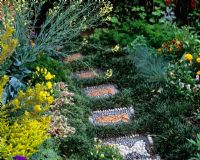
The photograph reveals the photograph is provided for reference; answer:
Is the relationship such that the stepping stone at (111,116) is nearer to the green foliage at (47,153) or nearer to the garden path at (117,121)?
the garden path at (117,121)

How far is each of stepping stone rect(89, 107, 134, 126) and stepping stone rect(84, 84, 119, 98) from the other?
1.21ft

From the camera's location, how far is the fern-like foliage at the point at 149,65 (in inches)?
282

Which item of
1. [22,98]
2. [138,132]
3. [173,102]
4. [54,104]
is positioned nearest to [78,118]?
[54,104]

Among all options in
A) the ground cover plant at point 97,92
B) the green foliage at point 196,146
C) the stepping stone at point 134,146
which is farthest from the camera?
the stepping stone at point 134,146

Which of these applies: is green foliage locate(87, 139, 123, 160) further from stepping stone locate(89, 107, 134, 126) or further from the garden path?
stepping stone locate(89, 107, 134, 126)

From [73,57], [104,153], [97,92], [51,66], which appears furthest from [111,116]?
[73,57]

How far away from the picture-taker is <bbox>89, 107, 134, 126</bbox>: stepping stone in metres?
6.46

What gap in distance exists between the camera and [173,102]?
6.61 m

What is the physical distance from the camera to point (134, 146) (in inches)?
237

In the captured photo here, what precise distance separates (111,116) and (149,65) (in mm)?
1154

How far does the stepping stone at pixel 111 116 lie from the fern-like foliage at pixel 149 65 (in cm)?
70

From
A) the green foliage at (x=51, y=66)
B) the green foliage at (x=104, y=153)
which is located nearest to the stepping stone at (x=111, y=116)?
the green foliage at (x=51, y=66)

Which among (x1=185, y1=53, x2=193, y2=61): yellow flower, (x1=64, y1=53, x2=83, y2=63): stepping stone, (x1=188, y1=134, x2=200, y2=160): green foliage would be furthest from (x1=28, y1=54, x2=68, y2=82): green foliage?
(x1=188, y1=134, x2=200, y2=160): green foliage

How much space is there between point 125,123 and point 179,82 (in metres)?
0.97
